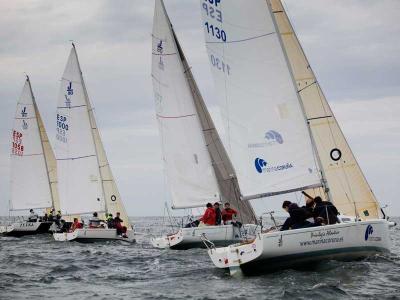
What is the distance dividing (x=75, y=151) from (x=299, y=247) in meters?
23.5

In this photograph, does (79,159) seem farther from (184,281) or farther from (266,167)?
(184,281)

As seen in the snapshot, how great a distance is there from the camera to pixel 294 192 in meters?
17.5

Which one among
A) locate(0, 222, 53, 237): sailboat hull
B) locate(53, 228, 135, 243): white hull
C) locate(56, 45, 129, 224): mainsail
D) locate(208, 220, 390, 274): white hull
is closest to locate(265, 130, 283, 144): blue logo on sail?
locate(208, 220, 390, 274): white hull

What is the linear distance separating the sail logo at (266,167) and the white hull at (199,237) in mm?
7575

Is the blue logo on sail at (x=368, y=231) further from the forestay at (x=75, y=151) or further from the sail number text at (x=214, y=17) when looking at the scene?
the forestay at (x=75, y=151)

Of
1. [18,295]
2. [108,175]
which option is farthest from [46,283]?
[108,175]

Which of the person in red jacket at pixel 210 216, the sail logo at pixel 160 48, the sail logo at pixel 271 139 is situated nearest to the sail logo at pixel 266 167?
the sail logo at pixel 271 139

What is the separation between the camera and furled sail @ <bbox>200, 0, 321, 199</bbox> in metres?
17.5

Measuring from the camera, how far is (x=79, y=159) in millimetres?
36750

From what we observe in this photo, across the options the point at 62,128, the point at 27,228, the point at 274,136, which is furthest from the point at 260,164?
the point at 27,228

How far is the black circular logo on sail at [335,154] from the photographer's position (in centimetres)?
1862

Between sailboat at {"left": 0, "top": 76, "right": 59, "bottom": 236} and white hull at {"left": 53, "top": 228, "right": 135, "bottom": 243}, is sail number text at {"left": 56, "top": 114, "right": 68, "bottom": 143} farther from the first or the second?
sailboat at {"left": 0, "top": 76, "right": 59, "bottom": 236}

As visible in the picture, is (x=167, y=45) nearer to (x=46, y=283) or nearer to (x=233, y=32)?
(x=233, y=32)

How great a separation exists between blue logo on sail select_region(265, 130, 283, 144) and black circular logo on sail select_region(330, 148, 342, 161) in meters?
1.92
